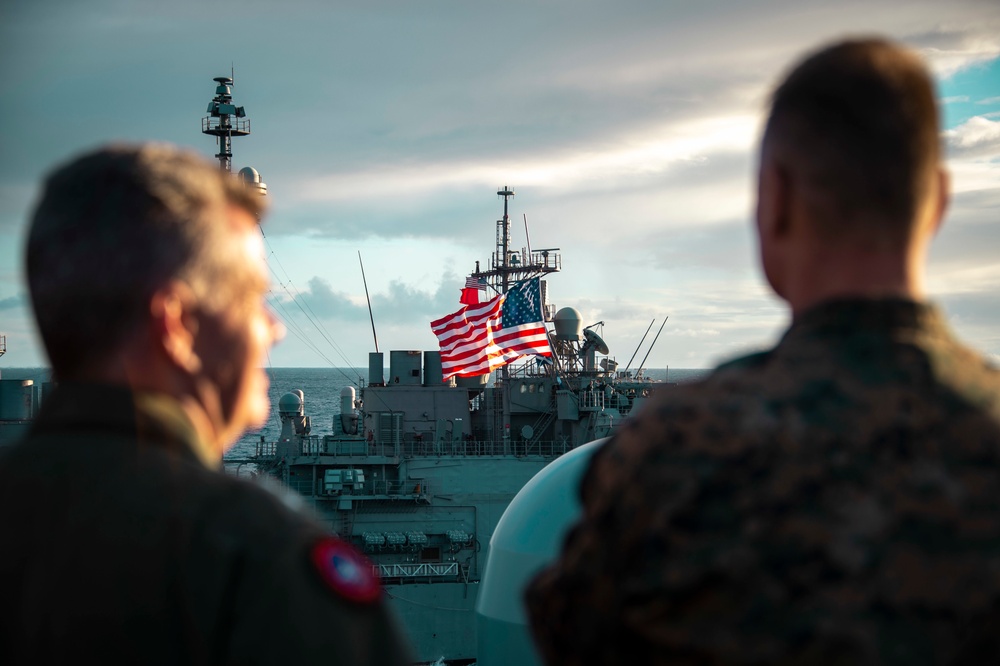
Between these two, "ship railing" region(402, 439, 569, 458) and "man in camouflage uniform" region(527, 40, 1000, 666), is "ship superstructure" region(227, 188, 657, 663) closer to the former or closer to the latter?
"ship railing" region(402, 439, 569, 458)

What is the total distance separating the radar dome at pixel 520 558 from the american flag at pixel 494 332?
24951mm

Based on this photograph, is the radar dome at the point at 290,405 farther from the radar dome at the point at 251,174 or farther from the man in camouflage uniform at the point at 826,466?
the man in camouflage uniform at the point at 826,466

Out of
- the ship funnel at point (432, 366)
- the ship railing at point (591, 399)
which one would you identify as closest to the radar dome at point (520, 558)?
the ship railing at point (591, 399)

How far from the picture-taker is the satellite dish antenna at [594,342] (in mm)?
36469

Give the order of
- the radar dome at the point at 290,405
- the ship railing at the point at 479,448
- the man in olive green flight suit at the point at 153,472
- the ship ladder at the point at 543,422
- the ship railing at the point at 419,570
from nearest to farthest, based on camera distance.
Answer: the man in olive green flight suit at the point at 153,472, the ship railing at the point at 419,570, the ship railing at the point at 479,448, the radar dome at the point at 290,405, the ship ladder at the point at 543,422

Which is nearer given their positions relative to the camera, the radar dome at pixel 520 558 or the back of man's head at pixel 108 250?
the back of man's head at pixel 108 250

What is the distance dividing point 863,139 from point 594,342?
1370 inches

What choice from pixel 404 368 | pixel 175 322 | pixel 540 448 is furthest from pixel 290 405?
pixel 175 322

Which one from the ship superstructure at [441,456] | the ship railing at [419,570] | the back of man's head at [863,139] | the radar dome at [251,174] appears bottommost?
the ship railing at [419,570]

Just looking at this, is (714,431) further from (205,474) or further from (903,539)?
(205,474)

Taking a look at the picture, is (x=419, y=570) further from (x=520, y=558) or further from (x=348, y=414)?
(x=520, y=558)

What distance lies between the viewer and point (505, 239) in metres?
43.4

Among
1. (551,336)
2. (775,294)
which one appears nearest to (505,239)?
(551,336)

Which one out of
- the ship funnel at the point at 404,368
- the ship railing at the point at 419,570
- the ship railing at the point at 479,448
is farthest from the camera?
the ship funnel at the point at 404,368
